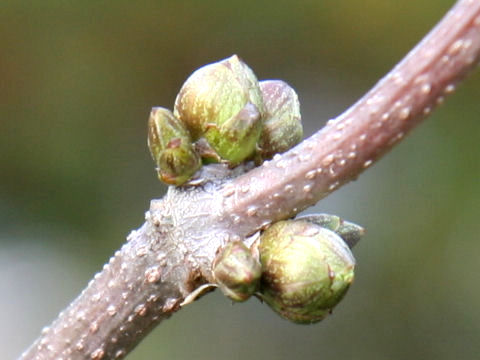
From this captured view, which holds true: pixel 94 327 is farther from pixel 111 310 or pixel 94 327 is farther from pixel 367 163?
pixel 367 163

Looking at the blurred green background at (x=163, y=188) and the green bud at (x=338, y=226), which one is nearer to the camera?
the green bud at (x=338, y=226)

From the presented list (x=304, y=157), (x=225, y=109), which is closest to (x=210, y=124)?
(x=225, y=109)

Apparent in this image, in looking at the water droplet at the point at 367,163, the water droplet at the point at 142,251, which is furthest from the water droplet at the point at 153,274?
the water droplet at the point at 367,163

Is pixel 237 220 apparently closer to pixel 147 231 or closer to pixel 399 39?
pixel 147 231

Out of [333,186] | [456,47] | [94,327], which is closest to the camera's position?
[456,47]

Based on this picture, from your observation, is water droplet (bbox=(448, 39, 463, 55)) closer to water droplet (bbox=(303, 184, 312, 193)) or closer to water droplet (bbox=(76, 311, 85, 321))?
water droplet (bbox=(303, 184, 312, 193))

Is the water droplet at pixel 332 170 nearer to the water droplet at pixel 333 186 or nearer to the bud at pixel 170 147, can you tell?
the water droplet at pixel 333 186
